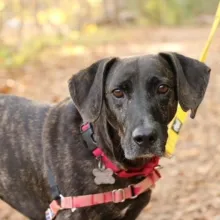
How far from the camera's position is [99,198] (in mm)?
3508

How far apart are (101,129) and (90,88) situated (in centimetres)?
30

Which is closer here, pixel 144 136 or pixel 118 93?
pixel 144 136

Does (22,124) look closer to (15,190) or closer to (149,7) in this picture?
(15,190)

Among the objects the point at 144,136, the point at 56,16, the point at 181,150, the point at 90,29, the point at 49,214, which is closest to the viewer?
the point at 144,136

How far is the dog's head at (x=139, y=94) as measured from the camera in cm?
327

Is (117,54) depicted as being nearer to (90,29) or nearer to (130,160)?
(90,29)

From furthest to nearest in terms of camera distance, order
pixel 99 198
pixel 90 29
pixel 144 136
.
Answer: pixel 90 29, pixel 99 198, pixel 144 136

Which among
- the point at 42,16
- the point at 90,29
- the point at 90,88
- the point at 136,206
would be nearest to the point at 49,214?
the point at 136,206

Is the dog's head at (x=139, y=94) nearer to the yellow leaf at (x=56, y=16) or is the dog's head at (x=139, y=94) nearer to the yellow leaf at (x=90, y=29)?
the yellow leaf at (x=56, y=16)

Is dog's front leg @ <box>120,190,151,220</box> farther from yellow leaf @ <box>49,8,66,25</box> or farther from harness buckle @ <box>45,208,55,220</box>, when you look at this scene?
A: yellow leaf @ <box>49,8,66,25</box>

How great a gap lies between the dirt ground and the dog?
1.41m

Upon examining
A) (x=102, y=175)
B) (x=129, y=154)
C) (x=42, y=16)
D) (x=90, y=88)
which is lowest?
(x=42, y=16)

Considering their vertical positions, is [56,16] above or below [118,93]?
below

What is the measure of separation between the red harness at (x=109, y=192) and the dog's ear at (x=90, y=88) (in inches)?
9.4
